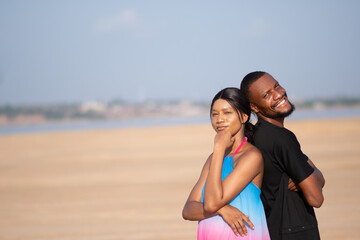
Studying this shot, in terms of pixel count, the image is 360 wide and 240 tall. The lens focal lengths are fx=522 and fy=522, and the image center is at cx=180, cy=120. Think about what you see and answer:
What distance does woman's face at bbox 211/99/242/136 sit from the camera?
3.28m

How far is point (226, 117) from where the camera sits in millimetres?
3287

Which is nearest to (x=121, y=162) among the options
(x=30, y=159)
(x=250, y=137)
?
(x=30, y=159)

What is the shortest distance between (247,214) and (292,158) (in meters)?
0.46

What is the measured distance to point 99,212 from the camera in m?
10.5

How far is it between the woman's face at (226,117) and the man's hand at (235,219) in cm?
50

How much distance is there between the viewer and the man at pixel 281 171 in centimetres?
328

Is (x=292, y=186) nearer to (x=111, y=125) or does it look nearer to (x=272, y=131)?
(x=272, y=131)

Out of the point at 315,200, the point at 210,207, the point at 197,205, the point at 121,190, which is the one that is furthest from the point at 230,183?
the point at 121,190

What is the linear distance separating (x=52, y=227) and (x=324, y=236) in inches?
184

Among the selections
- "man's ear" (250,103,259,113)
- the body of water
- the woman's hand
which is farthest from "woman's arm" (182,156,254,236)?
the body of water

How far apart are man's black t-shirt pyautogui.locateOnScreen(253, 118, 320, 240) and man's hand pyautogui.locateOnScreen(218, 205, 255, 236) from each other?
0.36 meters

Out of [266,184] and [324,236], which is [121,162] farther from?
[266,184]

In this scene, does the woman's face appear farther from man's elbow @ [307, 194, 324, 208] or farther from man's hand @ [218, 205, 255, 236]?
man's elbow @ [307, 194, 324, 208]

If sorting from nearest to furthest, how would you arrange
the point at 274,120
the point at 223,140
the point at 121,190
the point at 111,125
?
the point at 223,140 → the point at 274,120 → the point at 121,190 → the point at 111,125
